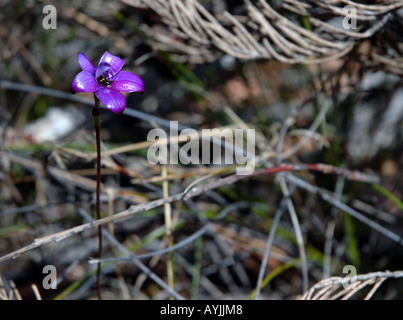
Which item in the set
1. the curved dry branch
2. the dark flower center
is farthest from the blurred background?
the dark flower center

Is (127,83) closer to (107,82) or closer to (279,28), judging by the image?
(107,82)

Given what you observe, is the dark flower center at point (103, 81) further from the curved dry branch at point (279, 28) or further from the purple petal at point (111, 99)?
the curved dry branch at point (279, 28)

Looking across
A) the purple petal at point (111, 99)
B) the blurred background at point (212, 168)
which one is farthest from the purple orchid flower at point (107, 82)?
the blurred background at point (212, 168)

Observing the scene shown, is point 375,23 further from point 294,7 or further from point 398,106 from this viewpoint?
point 398,106

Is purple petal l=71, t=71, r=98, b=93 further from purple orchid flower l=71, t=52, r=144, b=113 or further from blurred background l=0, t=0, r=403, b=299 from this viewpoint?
blurred background l=0, t=0, r=403, b=299

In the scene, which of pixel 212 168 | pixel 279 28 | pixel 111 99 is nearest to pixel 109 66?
pixel 111 99

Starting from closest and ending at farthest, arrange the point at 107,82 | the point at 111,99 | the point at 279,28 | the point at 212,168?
the point at 111,99, the point at 107,82, the point at 279,28, the point at 212,168

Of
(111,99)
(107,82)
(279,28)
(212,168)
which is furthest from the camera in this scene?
(212,168)
